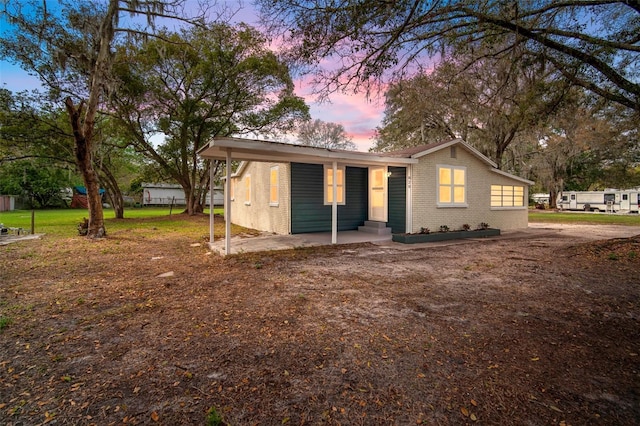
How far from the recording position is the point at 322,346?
9.20 ft

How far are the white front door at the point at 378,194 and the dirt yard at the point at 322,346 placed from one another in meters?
Answer: 5.34

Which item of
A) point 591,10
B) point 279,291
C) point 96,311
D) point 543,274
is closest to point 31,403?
point 96,311

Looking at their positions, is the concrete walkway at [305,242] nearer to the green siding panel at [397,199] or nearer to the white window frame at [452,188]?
the green siding panel at [397,199]

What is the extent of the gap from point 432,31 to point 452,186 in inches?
244

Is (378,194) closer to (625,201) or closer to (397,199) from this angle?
(397,199)

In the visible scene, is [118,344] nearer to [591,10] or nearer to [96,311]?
[96,311]

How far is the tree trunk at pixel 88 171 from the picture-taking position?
9030 millimetres

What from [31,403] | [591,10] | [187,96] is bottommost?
[31,403]

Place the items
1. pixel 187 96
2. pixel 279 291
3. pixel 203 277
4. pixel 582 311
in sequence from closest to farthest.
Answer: pixel 582 311, pixel 279 291, pixel 203 277, pixel 187 96

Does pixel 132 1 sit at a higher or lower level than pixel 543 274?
higher

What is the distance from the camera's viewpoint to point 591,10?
5883 millimetres

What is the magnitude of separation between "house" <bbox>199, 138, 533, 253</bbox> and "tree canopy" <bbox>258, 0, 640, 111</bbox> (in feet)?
10.8

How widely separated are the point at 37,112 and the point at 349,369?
17828mm

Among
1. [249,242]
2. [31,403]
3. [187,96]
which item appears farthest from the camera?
[187,96]
